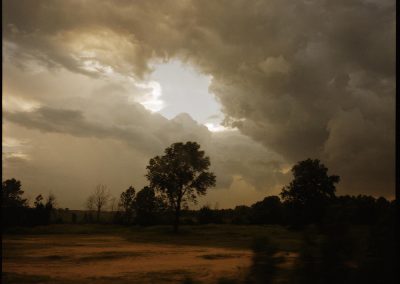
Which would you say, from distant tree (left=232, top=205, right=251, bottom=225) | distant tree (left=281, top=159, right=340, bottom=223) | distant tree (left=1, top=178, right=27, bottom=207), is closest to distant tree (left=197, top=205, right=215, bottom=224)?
distant tree (left=232, top=205, right=251, bottom=225)

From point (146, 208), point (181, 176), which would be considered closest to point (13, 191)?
point (146, 208)

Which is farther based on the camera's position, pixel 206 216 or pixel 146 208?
pixel 146 208

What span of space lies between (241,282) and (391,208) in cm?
218

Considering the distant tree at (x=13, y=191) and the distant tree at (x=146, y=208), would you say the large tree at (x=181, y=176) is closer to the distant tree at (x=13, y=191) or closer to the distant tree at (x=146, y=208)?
the distant tree at (x=146, y=208)

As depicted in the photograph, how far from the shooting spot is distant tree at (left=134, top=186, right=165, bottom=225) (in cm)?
7400

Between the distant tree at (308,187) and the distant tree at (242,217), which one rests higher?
the distant tree at (308,187)

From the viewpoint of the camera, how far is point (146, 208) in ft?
269

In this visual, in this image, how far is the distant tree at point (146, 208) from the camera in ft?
243

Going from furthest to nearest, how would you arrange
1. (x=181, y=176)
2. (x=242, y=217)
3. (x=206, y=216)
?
(x=242, y=217) < (x=206, y=216) < (x=181, y=176)

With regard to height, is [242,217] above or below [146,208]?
below

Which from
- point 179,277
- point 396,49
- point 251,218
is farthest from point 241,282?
point 251,218

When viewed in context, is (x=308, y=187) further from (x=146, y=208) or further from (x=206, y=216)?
(x=146, y=208)

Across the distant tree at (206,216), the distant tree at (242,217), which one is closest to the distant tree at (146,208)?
the distant tree at (206,216)

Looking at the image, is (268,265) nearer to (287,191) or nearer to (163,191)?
(163,191)
